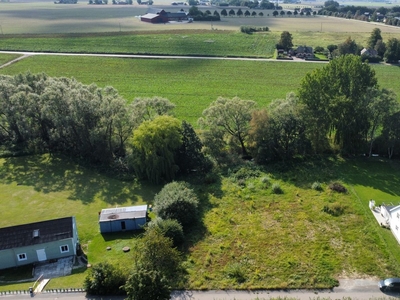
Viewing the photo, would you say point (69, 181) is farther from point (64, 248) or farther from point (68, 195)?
point (64, 248)

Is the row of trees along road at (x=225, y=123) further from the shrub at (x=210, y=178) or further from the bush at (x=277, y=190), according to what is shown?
the bush at (x=277, y=190)

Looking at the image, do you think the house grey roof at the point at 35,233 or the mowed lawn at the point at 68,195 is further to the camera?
the mowed lawn at the point at 68,195

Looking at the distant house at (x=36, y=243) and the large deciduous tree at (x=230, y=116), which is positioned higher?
the large deciduous tree at (x=230, y=116)

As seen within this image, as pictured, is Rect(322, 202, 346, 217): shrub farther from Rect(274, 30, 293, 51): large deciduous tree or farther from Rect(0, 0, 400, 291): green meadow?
Rect(274, 30, 293, 51): large deciduous tree

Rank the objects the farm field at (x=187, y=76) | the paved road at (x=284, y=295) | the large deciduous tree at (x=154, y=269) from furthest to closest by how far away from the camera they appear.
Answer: the farm field at (x=187, y=76) → the paved road at (x=284, y=295) → the large deciduous tree at (x=154, y=269)

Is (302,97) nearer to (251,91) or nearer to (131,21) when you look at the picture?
(251,91)

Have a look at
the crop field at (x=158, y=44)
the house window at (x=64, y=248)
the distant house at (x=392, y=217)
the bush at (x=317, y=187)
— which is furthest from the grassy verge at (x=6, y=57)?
the distant house at (x=392, y=217)

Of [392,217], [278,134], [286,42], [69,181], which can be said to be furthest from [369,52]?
[69,181]
